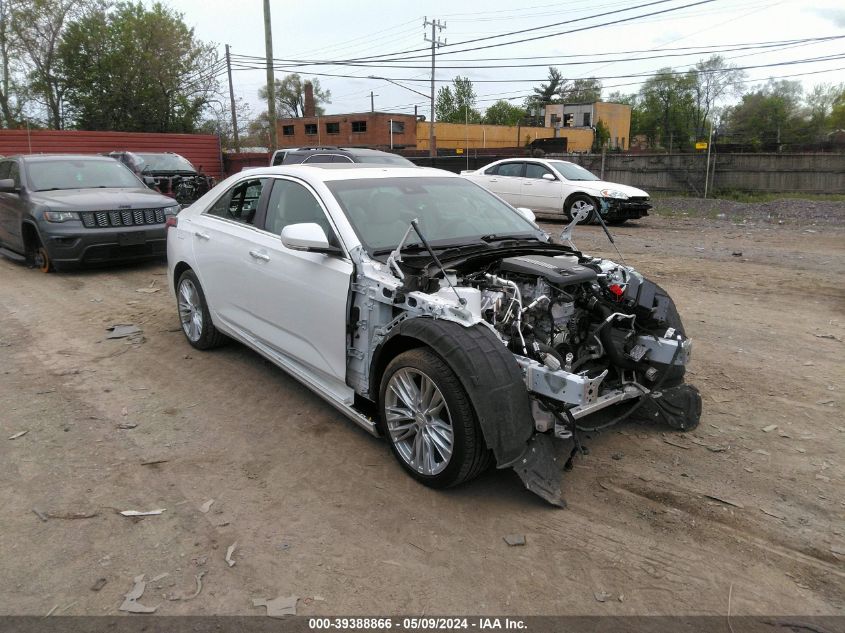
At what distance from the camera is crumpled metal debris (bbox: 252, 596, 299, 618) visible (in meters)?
2.60

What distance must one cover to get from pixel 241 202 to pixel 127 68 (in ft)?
123

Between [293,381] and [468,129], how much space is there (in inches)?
1880

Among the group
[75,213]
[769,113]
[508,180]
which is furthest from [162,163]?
[769,113]

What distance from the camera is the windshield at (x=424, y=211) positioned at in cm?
412

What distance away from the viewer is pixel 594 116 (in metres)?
65.5

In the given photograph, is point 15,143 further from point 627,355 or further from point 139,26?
point 627,355

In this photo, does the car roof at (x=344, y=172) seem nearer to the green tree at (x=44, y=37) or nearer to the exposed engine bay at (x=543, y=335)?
the exposed engine bay at (x=543, y=335)

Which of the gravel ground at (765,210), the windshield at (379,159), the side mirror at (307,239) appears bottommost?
the gravel ground at (765,210)

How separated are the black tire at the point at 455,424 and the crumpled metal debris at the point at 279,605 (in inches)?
38.8

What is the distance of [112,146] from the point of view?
2581cm

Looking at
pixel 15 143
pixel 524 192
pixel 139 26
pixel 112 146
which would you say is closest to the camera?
pixel 524 192

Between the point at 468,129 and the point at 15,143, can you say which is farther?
the point at 468,129

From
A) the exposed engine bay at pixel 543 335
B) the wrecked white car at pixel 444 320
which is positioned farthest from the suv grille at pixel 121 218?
the exposed engine bay at pixel 543 335

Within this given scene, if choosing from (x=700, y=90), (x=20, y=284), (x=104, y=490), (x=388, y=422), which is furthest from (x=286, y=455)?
(x=700, y=90)
